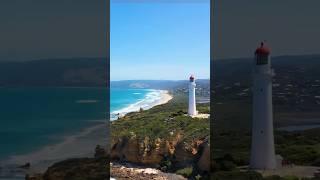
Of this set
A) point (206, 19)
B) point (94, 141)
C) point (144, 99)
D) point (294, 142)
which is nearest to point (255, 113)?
point (294, 142)

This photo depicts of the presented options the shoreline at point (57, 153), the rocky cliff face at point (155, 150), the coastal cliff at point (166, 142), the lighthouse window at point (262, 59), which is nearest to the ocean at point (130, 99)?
the coastal cliff at point (166, 142)

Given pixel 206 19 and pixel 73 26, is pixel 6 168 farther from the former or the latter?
pixel 206 19

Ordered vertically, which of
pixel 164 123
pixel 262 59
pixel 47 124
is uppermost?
pixel 262 59

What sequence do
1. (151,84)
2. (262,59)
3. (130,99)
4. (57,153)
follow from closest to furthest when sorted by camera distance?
(262,59) → (57,153) → (151,84) → (130,99)

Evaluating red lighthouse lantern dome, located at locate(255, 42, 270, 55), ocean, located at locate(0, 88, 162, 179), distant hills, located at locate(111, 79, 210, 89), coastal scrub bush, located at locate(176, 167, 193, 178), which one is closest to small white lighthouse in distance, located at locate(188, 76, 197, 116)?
distant hills, located at locate(111, 79, 210, 89)

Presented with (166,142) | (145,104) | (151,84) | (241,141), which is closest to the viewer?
(241,141)

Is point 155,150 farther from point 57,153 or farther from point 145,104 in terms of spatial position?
point 57,153

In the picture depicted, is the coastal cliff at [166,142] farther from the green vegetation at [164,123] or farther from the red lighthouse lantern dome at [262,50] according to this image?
the red lighthouse lantern dome at [262,50]

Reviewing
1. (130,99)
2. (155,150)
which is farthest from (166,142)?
(130,99)
